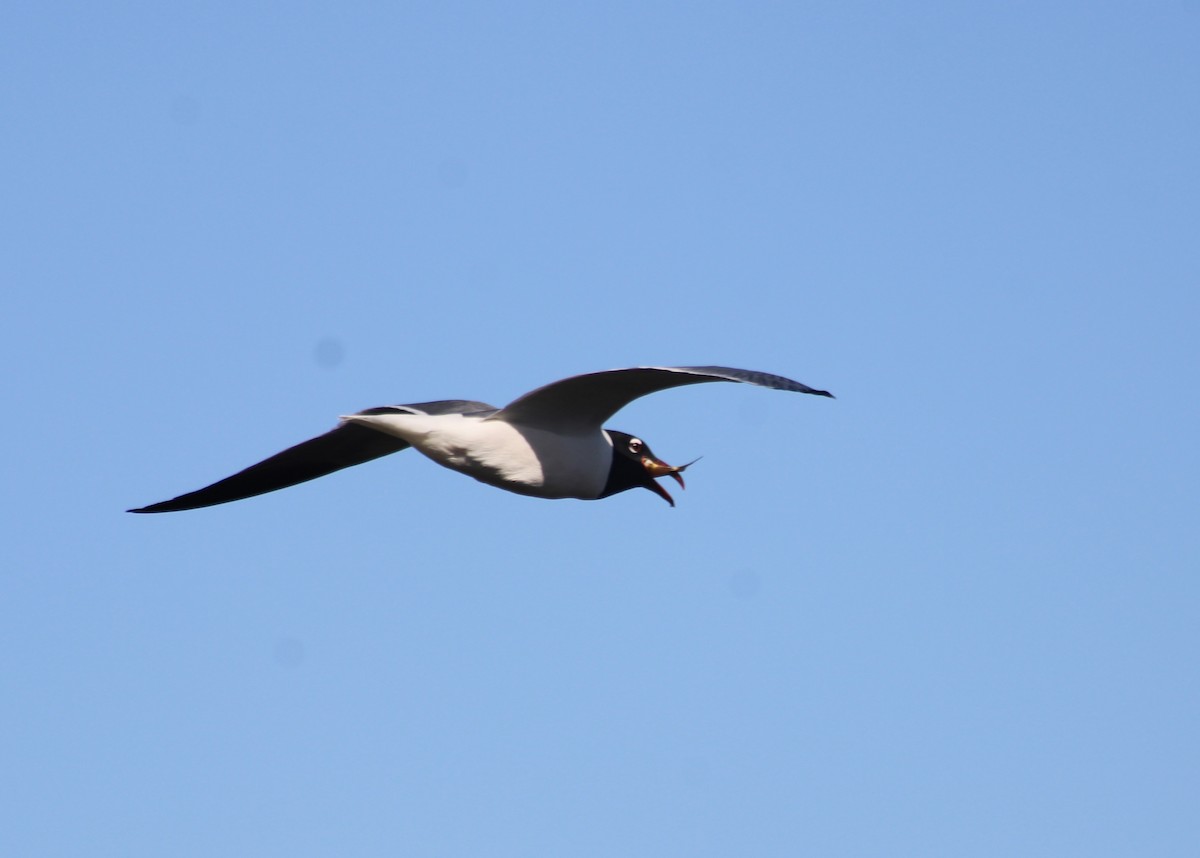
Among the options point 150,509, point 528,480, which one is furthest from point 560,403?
point 150,509

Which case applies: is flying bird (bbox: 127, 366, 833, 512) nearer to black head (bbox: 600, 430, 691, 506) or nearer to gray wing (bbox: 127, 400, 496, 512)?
black head (bbox: 600, 430, 691, 506)

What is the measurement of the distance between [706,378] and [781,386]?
0.59m

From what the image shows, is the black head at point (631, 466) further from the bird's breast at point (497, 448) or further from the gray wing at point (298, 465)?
the gray wing at point (298, 465)

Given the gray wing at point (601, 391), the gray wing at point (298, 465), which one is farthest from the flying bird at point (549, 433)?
the gray wing at point (298, 465)

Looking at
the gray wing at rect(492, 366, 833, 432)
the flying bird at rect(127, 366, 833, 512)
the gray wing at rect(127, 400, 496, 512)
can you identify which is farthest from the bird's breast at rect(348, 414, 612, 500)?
the gray wing at rect(127, 400, 496, 512)

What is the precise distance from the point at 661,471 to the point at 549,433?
194 cm

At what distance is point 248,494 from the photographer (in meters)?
18.7

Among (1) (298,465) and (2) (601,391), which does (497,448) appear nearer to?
(2) (601,391)

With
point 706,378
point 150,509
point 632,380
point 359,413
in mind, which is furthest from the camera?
point 150,509

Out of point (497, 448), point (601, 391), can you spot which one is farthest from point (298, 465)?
point (601, 391)

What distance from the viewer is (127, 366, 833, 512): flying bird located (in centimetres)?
1461

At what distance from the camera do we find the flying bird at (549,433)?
1461 cm

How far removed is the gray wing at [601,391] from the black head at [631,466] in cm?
92

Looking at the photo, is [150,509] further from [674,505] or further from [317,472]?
[674,505]
